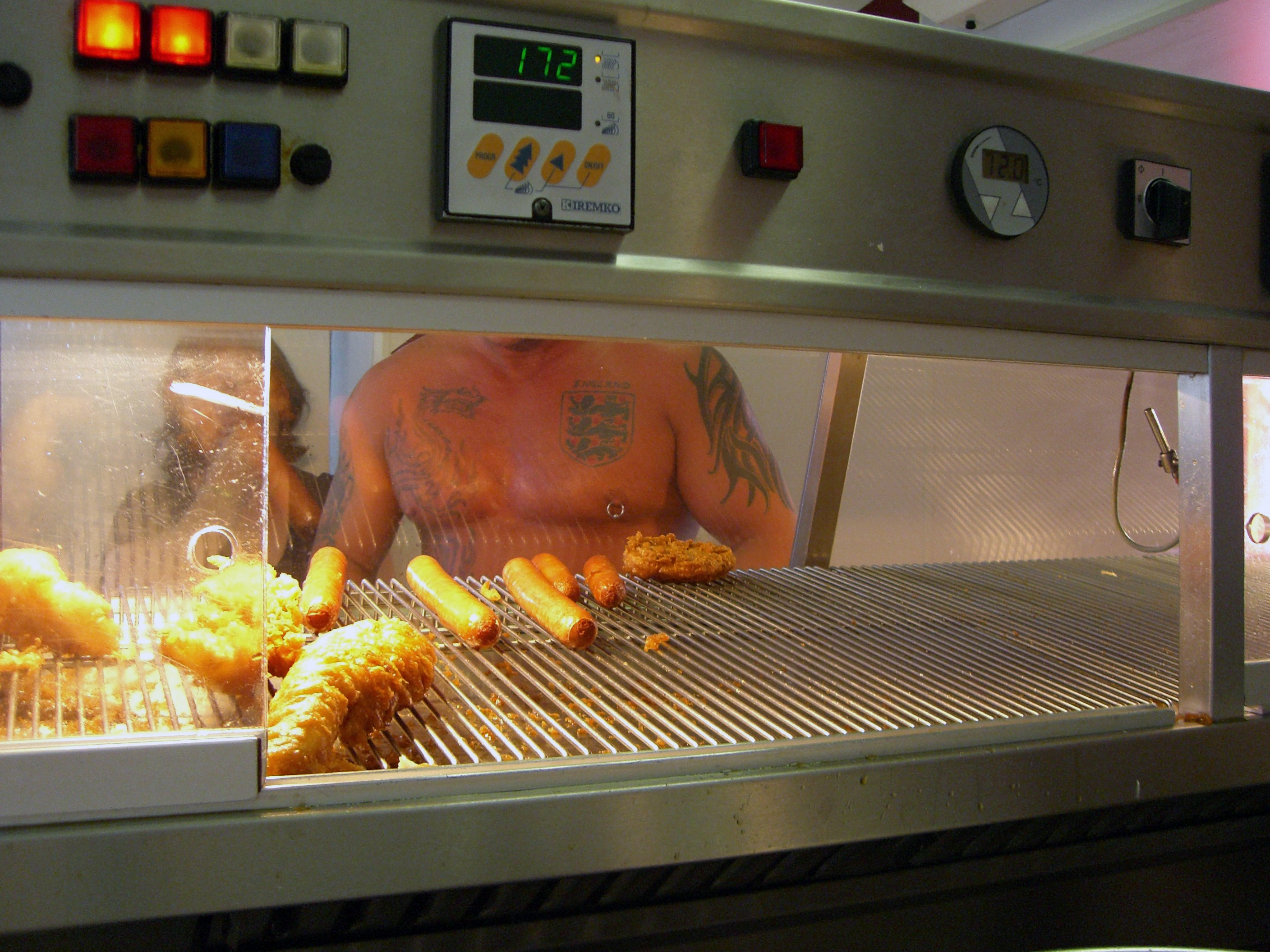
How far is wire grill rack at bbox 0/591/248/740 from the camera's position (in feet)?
2.27

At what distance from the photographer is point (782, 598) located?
4.88ft

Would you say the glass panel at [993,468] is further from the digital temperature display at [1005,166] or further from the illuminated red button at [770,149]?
the illuminated red button at [770,149]

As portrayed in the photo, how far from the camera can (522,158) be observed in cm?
70

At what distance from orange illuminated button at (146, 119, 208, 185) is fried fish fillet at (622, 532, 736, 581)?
103cm

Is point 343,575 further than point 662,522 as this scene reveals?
No

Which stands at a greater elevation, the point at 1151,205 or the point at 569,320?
the point at 1151,205

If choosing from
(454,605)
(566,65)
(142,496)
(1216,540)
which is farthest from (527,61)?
(1216,540)

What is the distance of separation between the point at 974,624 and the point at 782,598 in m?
0.29

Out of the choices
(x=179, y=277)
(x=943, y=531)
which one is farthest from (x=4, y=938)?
(x=943, y=531)

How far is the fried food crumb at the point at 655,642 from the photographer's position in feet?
3.84

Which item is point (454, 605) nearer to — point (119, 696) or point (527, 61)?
point (119, 696)

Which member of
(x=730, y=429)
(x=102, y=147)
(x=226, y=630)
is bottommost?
(x=226, y=630)

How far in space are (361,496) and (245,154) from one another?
1.11m

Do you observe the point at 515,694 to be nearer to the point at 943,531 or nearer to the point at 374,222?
the point at 374,222
